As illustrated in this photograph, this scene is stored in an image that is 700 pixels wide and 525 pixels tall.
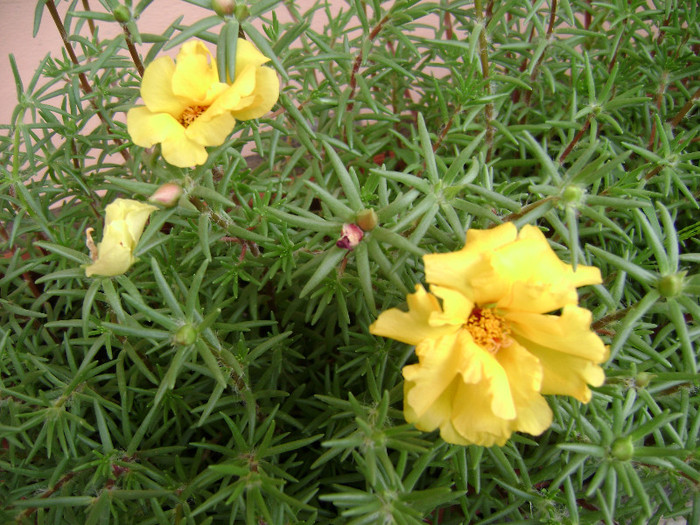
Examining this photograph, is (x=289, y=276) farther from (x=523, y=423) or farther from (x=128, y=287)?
(x=523, y=423)

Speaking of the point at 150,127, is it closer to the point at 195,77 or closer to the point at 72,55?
the point at 195,77

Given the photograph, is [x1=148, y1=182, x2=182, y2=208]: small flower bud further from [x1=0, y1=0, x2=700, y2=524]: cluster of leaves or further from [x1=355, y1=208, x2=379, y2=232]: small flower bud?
[x1=355, y1=208, x2=379, y2=232]: small flower bud

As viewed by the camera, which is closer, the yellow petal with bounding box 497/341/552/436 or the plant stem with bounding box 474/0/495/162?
the yellow petal with bounding box 497/341/552/436

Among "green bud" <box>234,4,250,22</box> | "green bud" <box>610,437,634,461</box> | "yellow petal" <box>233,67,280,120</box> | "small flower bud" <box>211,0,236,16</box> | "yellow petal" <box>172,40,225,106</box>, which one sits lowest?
"green bud" <box>610,437,634,461</box>

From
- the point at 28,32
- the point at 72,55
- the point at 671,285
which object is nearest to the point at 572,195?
the point at 671,285

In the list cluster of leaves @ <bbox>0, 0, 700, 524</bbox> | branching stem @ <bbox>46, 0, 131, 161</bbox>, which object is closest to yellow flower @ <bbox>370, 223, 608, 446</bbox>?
cluster of leaves @ <bbox>0, 0, 700, 524</bbox>

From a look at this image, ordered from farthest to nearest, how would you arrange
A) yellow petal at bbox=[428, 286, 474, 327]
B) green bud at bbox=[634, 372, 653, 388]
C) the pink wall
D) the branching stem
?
the pink wall → the branching stem → green bud at bbox=[634, 372, 653, 388] → yellow petal at bbox=[428, 286, 474, 327]

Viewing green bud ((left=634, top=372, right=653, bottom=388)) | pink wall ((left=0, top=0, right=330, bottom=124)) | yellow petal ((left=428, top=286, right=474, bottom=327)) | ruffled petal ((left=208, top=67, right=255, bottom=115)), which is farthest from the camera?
pink wall ((left=0, top=0, right=330, bottom=124))
